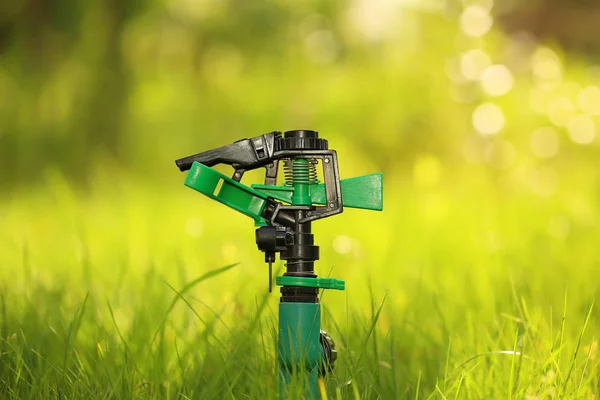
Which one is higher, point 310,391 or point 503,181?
point 503,181

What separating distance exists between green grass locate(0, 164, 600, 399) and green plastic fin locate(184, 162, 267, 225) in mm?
114

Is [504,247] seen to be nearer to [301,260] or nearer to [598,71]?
[301,260]

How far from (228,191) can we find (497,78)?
4731 mm

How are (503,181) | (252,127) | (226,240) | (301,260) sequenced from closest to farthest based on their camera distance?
(301,260)
(226,240)
(503,181)
(252,127)

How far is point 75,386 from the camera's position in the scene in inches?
62.2

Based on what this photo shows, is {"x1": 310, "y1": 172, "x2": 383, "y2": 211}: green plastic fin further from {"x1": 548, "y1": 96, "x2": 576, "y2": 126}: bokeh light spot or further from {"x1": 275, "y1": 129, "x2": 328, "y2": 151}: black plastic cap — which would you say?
{"x1": 548, "y1": 96, "x2": 576, "y2": 126}: bokeh light spot

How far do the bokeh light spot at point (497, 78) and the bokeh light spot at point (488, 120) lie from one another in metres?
0.17

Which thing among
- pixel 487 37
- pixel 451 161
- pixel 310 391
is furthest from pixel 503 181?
pixel 310 391

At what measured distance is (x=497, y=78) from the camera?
577 centimetres

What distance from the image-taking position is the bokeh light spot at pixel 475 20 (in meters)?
5.83

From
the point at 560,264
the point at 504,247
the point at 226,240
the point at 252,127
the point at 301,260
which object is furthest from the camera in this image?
the point at 252,127

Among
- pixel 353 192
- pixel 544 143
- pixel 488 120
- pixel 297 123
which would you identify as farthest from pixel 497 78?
pixel 353 192

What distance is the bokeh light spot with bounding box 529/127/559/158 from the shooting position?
6.12m

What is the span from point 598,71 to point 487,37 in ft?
4.34
